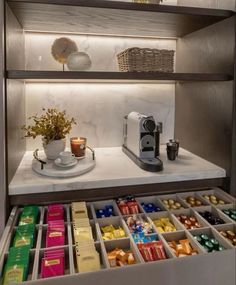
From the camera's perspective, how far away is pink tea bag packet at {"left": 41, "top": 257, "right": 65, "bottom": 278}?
82cm

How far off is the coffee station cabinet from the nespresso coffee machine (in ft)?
0.18

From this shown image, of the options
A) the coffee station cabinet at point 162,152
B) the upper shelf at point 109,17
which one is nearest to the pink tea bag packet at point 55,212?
the coffee station cabinet at point 162,152

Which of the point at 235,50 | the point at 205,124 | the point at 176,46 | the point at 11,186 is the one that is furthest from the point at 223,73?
the point at 11,186

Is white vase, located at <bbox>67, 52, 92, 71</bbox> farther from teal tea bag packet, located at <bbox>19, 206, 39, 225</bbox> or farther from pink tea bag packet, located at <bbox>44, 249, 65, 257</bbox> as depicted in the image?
pink tea bag packet, located at <bbox>44, 249, 65, 257</bbox>

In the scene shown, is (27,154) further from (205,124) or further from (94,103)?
(205,124)

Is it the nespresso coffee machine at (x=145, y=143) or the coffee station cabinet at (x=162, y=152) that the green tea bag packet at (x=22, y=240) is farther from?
the nespresso coffee machine at (x=145, y=143)

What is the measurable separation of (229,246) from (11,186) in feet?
2.71

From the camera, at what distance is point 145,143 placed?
1.31 metres

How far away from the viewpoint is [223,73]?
131 cm

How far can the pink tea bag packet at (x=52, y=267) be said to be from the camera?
820 mm

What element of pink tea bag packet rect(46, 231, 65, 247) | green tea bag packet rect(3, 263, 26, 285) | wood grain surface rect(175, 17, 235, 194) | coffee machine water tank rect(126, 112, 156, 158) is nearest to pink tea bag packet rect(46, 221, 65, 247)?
pink tea bag packet rect(46, 231, 65, 247)

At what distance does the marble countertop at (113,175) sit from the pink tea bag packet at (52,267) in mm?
318

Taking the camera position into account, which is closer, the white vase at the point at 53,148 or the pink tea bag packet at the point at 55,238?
the pink tea bag packet at the point at 55,238

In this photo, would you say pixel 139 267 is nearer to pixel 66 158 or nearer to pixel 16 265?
pixel 16 265
